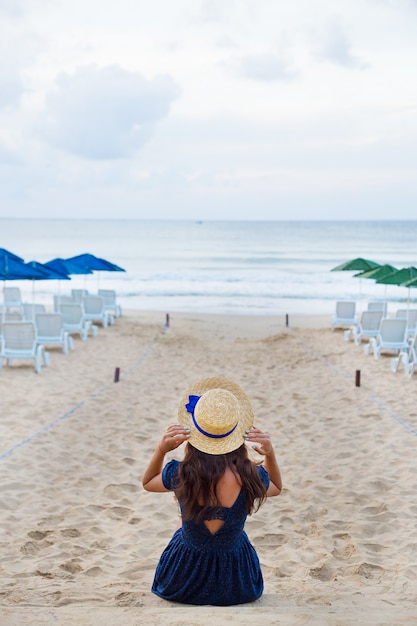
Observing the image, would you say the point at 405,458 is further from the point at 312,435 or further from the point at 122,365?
the point at 122,365

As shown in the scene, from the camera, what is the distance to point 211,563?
2.97m

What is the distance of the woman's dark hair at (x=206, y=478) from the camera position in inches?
109

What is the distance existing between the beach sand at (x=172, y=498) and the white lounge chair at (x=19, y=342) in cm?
27

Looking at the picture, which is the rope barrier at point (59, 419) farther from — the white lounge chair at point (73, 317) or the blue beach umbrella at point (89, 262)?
the blue beach umbrella at point (89, 262)

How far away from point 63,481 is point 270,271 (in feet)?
113

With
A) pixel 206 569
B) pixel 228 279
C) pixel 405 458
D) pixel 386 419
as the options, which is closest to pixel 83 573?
pixel 206 569

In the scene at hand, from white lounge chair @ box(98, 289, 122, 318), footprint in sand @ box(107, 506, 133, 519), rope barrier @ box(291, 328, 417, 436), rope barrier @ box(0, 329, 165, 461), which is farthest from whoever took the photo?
white lounge chair @ box(98, 289, 122, 318)

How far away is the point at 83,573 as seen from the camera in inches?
155

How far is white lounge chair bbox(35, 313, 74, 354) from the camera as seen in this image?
39.8ft

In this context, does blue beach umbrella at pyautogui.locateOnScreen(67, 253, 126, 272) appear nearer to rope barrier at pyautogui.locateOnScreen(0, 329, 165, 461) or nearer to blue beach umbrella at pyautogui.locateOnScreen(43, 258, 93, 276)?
blue beach umbrella at pyautogui.locateOnScreen(43, 258, 93, 276)

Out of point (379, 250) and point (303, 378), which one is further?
point (379, 250)

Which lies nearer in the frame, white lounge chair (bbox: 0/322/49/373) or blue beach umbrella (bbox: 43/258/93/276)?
white lounge chair (bbox: 0/322/49/373)

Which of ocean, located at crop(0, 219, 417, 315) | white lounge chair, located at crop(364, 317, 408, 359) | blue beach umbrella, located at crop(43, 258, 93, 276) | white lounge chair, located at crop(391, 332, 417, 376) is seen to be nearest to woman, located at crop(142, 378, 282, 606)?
white lounge chair, located at crop(391, 332, 417, 376)

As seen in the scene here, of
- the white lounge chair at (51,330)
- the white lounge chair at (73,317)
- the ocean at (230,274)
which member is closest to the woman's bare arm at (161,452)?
the white lounge chair at (51,330)
